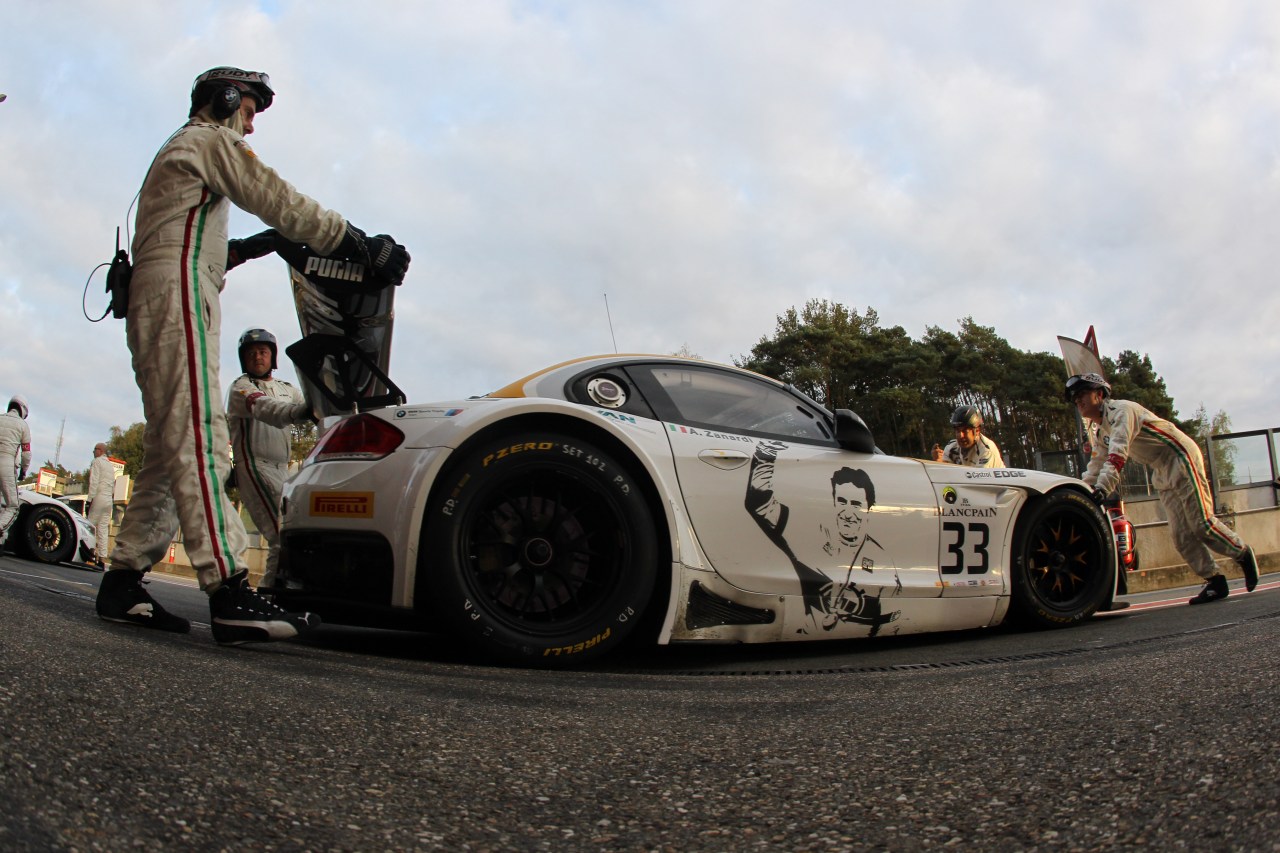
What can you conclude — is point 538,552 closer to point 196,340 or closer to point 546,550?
point 546,550

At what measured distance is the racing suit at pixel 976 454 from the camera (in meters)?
6.75

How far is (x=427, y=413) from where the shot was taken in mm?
3156

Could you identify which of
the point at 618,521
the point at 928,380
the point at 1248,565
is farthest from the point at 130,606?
the point at 928,380

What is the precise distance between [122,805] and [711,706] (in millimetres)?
1360

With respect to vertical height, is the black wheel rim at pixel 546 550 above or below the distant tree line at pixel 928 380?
below

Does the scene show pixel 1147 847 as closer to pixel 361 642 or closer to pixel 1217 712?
pixel 1217 712

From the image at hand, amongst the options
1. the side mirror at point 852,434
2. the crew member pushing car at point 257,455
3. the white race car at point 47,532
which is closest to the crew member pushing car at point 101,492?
the white race car at point 47,532

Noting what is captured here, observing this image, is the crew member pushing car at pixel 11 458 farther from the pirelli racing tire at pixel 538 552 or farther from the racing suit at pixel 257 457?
the pirelli racing tire at pixel 538 552

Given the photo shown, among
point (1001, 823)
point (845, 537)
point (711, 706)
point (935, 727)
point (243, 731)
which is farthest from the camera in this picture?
point (845, 537)

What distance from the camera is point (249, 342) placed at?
19.0ft

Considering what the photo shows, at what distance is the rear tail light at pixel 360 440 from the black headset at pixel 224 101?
47.5 inches

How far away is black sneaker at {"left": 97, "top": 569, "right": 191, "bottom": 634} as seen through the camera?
3080mm

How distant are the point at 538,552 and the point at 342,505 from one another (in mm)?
708

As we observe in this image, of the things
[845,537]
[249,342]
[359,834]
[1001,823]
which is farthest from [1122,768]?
[249,342]
